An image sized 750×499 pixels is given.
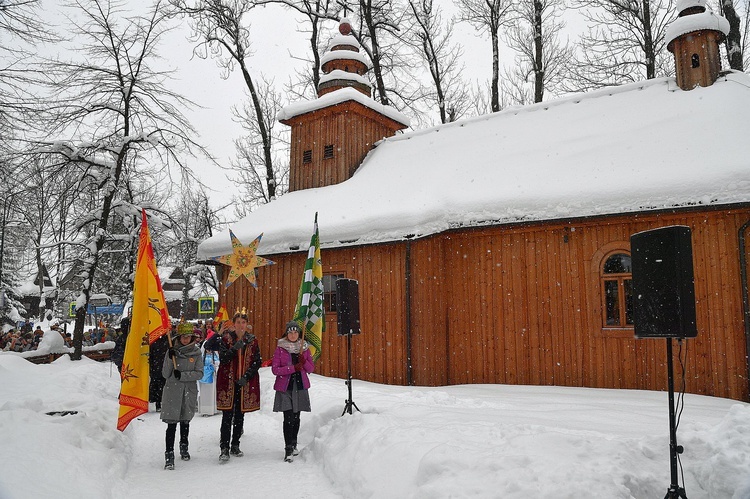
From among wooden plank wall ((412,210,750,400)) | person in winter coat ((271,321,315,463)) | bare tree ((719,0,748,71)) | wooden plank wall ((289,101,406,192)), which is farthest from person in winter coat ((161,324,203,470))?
bare tree ((719,0,748,71))

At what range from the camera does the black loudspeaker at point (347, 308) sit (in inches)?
323

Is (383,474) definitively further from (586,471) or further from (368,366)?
(368,366)

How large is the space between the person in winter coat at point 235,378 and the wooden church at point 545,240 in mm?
4560

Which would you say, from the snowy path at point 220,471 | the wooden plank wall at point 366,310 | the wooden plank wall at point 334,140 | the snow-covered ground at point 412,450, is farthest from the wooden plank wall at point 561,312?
the wooden plank wall at point 334,140

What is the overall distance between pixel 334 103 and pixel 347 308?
30.8ft

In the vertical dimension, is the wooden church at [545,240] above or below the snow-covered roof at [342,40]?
below

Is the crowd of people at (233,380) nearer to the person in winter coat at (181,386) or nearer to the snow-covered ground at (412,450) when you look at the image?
the person in winter coat at (181,386)

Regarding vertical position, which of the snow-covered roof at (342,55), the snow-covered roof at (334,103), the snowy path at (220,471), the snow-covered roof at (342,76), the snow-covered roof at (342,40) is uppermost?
the snow-covered roof at (342,40)

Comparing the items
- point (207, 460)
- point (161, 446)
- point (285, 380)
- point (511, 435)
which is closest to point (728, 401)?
point (511, 435)

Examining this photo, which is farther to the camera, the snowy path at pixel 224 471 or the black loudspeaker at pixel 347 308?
the black loudspeaker at pixel 347 308

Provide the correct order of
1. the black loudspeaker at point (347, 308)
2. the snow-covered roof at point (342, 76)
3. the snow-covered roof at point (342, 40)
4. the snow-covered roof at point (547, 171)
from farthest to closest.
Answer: the snow-covered roof at point (342, 40), the snow-covered roof at point (342, 76), the snow-covered roof at point (547, 171), the black loudspeaker at point (347, 308)

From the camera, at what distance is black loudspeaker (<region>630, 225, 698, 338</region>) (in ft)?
14.8

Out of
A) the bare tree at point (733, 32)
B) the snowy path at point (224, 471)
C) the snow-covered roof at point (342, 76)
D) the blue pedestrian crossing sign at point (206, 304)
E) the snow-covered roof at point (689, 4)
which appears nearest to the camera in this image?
the snowy path at point (224, 471)

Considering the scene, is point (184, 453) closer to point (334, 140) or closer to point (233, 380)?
point (233, 380)
